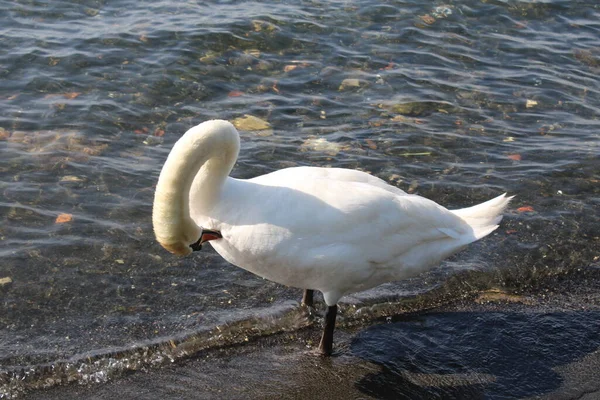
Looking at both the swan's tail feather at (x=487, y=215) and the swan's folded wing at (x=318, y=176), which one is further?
the swan's tail feather at (x=487, y=215)

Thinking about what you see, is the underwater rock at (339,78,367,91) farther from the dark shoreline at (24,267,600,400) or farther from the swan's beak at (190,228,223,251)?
the swan's beak at (190,228,223,251)

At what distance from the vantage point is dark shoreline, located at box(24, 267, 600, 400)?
5.41 m

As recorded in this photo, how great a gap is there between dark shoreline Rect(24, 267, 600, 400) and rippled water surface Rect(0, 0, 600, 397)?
0.18 metres

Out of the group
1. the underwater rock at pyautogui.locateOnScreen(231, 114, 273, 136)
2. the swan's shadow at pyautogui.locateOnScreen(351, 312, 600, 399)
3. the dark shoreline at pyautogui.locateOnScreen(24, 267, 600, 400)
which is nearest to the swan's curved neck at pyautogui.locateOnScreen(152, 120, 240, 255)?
the dark shoreline at pyautogui.locateOnScreen(24, 267, 600, 400)

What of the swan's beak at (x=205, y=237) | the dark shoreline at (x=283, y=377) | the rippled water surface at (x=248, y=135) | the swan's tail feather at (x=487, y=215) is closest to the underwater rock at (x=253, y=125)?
the rippled water surface at (x=248, y=135)

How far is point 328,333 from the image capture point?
593 cm

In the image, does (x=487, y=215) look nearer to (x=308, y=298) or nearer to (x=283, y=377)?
(x=308, y=298)

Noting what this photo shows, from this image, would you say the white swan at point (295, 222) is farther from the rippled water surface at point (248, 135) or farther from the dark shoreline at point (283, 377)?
the rippled water surface at point (248, 135)

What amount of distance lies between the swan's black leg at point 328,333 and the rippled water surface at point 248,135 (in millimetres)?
432

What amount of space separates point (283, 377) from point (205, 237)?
1.11 metres

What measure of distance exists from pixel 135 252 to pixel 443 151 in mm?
3933

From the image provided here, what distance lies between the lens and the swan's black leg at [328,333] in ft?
19.4

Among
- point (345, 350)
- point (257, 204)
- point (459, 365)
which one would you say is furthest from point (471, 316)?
point (257, 204)

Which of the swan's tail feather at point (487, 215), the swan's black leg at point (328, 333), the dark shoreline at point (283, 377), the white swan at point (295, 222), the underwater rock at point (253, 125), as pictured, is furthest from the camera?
the underwater rock at point (253, 125)
